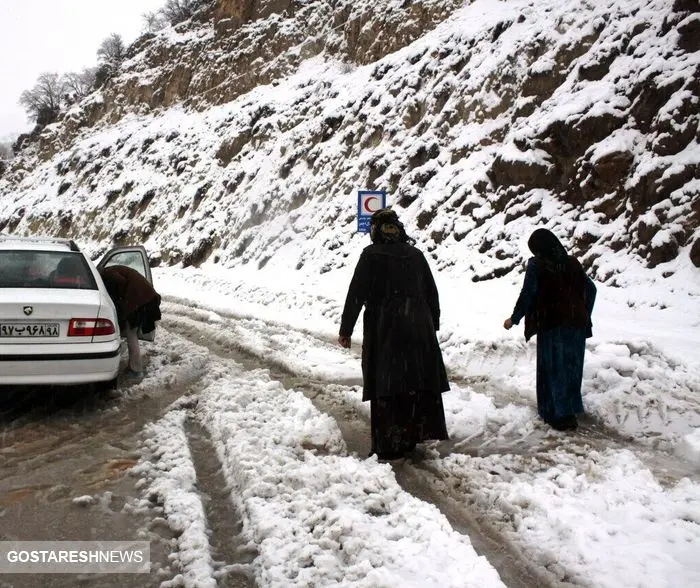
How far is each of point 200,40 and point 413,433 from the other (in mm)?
38018

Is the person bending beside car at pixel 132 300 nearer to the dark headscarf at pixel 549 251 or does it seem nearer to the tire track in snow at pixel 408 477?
the tire track in snow at pixel 408 477

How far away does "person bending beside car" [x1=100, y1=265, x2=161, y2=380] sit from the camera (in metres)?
6.05

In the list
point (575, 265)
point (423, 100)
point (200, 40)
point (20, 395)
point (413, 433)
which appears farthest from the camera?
point (200, 40)

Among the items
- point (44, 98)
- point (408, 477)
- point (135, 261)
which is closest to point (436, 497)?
point (408, 477)

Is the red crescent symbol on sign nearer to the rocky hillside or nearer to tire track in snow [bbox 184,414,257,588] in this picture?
the rocky hillside

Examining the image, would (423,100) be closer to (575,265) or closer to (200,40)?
(575,265)

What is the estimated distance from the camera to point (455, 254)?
11.6m

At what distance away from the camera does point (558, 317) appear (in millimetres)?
4453

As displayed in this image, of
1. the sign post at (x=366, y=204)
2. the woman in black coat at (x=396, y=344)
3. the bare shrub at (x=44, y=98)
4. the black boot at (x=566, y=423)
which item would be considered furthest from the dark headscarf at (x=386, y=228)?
the bare shrub at (x=44, y=98)

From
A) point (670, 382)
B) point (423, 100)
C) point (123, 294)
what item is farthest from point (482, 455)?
point (423, 100)

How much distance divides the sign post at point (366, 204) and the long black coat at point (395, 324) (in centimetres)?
605

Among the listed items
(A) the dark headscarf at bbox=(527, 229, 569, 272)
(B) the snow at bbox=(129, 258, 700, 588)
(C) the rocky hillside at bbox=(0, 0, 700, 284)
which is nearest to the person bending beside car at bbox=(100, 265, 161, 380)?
(B) the snow at bbox=(129, 258, 700, 588)

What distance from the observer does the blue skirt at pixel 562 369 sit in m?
4.48

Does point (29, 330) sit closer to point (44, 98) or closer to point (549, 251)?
point (549, 251)
